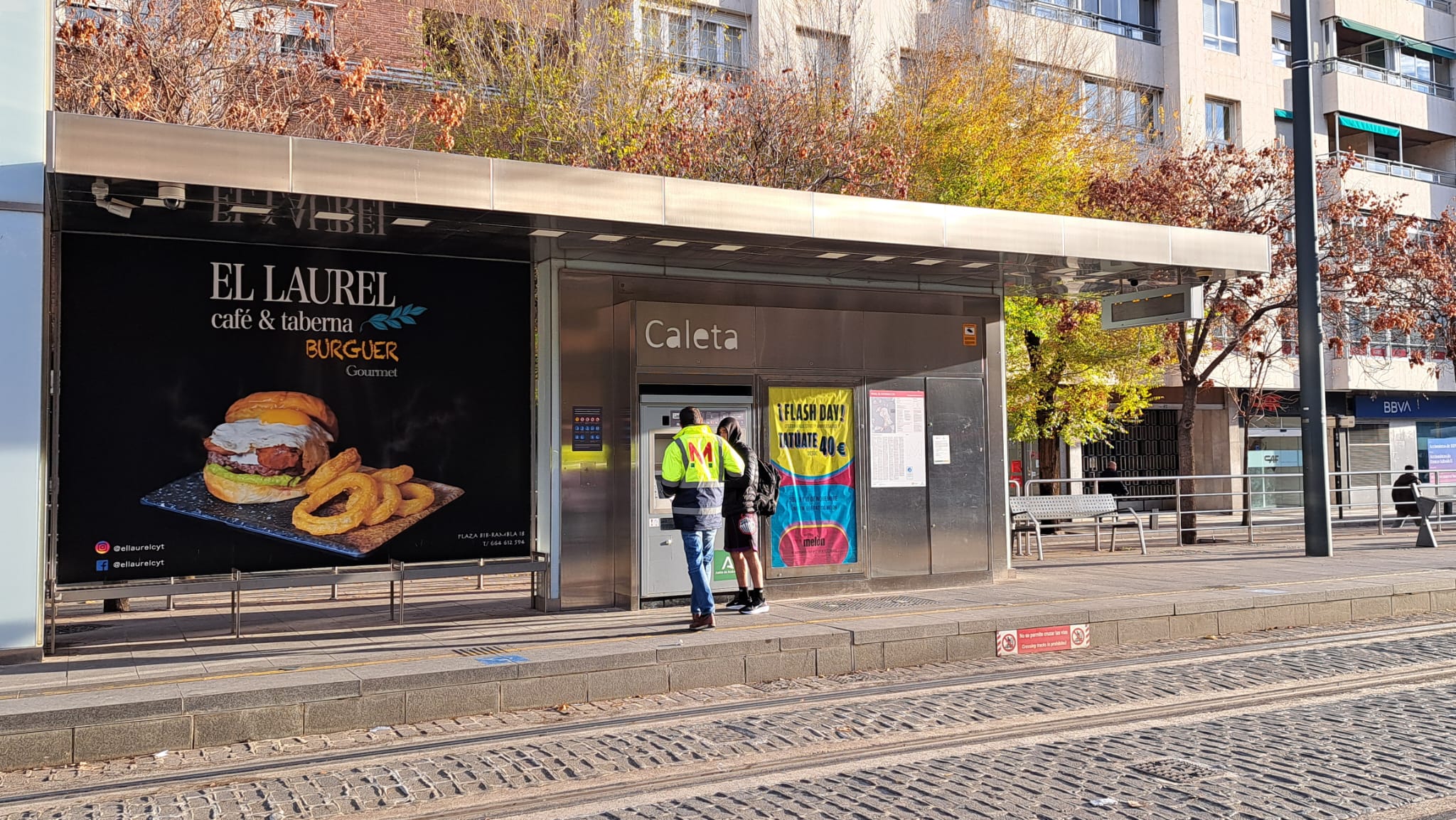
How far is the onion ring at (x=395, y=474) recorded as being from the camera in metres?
10.1

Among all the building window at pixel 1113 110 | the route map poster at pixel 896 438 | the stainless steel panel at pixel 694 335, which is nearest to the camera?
the stainless steel panel at pixel 694 335

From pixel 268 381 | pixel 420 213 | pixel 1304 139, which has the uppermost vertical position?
pixel 1304 139

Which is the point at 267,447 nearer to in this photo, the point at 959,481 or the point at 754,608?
the point at 754,608

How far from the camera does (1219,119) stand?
108 feet

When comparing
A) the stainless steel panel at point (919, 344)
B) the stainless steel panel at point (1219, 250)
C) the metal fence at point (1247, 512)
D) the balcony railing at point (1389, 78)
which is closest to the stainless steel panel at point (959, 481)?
the stainless steel panel at point (919, 344)

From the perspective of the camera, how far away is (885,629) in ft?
31.7

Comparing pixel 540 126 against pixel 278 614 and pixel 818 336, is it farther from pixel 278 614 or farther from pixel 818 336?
pixel 278 614

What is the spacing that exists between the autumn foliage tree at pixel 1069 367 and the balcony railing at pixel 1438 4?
2376 cm

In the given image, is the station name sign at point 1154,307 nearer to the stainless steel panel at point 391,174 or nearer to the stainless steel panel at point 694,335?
the stainless steel panel at point 694,335

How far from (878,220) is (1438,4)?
38138 millimetres

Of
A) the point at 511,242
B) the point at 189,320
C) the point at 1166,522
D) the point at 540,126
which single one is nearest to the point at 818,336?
the point at 511,242

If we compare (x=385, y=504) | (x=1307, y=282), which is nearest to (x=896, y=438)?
(x=385, y=504)

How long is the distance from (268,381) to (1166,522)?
20580mm

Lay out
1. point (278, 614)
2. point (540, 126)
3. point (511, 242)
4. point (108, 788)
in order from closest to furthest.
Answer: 1. point (108, 788)
2. point (511, 242)
3. point (278, 614)
4. point (540, 126)
